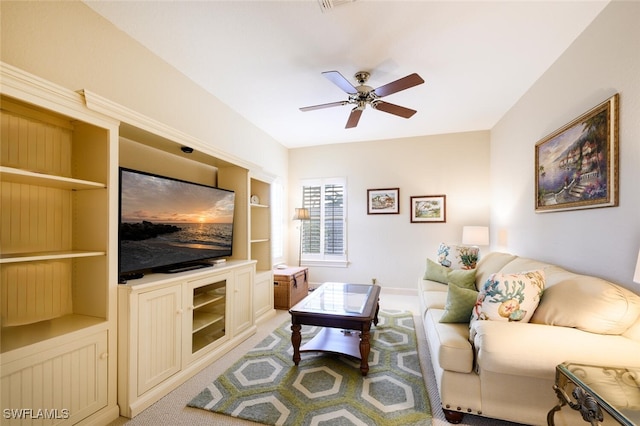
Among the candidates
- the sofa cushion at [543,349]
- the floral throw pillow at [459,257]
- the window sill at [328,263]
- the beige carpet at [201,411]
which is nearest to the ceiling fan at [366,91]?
the sofa cushion at [543,349]

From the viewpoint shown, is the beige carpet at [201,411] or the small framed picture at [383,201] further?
the small framed picture at [383,201]

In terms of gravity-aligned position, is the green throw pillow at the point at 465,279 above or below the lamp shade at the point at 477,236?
below

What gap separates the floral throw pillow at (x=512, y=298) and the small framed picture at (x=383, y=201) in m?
2.96

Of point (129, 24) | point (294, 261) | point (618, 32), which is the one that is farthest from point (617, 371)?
point (294, 261)

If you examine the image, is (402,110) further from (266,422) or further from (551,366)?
Result: (266,422)

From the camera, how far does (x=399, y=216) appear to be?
4.70 meters

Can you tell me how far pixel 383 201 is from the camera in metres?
4.77

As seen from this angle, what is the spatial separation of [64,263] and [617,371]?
3102 millimetres

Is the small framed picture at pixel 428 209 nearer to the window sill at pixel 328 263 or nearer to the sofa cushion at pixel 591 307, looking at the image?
the window sill at pixel 328 263

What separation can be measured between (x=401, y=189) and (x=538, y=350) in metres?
3.48

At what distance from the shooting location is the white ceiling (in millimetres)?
1894

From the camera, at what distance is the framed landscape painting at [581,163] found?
1819mm

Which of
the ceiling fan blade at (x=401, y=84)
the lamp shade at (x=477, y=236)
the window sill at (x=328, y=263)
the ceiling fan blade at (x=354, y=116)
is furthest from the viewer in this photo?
the window sill at (x=328, y=263)

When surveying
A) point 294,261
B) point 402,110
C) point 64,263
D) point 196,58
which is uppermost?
point 196,58
